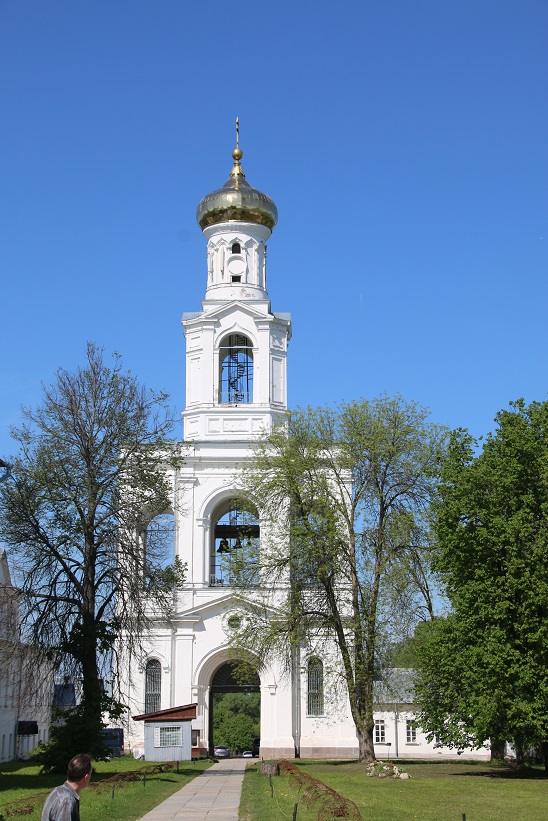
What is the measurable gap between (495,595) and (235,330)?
1988 cm

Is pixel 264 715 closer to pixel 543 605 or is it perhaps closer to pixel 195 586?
pixel 195 586

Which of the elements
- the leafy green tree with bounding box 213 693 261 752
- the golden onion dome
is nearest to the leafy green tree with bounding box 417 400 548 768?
the golden onion dome

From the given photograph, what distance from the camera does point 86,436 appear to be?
86.5ft

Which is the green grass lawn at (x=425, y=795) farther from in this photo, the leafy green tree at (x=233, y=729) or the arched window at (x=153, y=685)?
the leafy green tree at (x=233, y=729)

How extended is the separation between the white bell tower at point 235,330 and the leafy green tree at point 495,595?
14562 mm

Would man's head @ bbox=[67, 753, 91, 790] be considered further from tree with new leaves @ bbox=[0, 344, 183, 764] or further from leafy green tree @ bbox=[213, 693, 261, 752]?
leafy green tree @ bbox=[213, 693, 261, 752]

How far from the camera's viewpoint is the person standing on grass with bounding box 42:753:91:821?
26.7 ft

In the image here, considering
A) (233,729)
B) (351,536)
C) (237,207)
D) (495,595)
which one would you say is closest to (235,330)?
(237,207)

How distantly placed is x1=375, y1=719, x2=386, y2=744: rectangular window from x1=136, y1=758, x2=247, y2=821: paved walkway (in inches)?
1041

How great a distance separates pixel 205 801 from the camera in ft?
65.5

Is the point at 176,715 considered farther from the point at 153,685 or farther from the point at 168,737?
the point at 153,685

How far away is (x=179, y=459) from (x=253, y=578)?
30.9 ft

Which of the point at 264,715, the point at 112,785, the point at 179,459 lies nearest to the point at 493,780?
the point at 112,785

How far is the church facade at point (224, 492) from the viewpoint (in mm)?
38656
